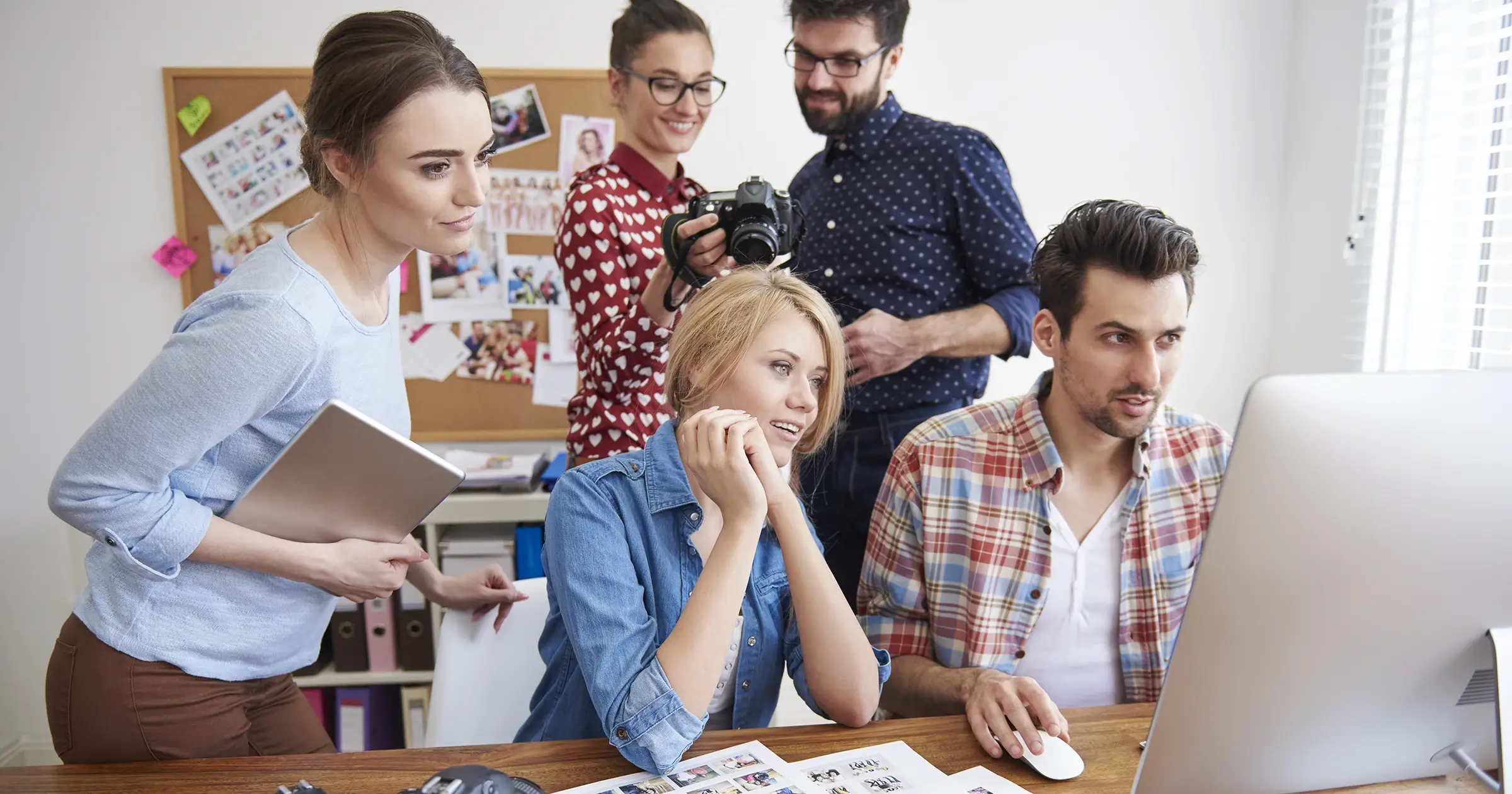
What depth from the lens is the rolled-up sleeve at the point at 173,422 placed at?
106cm

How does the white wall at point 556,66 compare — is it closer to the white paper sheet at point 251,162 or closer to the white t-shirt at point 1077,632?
the white paper sheet at point 251,162

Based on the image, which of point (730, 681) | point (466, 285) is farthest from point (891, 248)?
point (466, 285)

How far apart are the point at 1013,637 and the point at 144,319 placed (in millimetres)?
2532

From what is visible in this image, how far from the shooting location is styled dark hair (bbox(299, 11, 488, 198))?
1148 mm

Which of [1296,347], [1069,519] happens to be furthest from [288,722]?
[1296,347]

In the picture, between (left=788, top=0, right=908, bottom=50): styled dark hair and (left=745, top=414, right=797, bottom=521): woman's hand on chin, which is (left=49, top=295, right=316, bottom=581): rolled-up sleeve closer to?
(left=745, top=414, right=797, bottom=521): woman's hand on chin

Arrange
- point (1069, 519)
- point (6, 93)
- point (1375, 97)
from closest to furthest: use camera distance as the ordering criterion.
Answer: point (1069, 519) → point (1375, 97) → point (6, 93)

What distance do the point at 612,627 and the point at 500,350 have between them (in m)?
1.86

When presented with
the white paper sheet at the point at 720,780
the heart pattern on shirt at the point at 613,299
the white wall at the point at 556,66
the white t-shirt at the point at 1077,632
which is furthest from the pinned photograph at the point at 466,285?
the white paper sheet at the point at 720,780

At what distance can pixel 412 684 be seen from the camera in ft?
8.62

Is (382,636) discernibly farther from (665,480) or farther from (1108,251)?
(1108,251)

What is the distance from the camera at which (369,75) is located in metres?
1.15

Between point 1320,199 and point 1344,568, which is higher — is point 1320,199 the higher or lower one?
the higher one

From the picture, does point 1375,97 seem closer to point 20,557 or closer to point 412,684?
point 412,684
